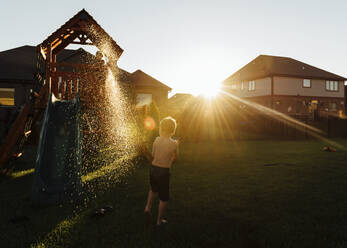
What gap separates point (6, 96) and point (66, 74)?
1626 centimetres

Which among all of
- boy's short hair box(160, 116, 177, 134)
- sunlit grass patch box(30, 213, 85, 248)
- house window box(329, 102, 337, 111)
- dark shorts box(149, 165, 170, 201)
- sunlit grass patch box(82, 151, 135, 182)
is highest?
house window box(329, 102, 337, 111)

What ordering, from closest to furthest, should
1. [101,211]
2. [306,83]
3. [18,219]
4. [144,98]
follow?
[18,219] < [101,211] < [144,98] < [306,83]

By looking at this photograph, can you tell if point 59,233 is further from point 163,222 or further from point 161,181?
point 161,181

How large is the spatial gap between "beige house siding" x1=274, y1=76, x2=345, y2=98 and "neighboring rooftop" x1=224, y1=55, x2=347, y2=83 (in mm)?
717

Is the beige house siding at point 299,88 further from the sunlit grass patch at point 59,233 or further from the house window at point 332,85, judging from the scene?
the sunlit grass patch at point 59,233

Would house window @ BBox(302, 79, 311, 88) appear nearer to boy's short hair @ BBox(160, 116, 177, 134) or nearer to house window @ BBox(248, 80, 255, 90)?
house window @ BBox(248, 80, 255, 90)

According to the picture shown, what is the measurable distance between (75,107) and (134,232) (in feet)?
9.39

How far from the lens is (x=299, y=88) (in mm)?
35156

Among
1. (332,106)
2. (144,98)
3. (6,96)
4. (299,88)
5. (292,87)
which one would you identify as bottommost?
(332,106)

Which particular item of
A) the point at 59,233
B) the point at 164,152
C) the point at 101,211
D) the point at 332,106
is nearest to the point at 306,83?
the point at 332,106

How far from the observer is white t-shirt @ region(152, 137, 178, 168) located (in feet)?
12.6

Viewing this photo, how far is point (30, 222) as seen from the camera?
402 centimetres

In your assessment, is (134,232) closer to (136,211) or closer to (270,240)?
(136,211)

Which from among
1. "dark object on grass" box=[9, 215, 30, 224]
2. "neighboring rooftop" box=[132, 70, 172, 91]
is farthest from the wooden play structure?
"neighboring rooftop" box=[132, 70, 172, 91]
